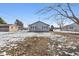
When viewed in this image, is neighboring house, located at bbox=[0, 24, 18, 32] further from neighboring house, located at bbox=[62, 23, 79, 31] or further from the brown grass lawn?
neighboring house, located at bbox=[62, 23, 79, 31]

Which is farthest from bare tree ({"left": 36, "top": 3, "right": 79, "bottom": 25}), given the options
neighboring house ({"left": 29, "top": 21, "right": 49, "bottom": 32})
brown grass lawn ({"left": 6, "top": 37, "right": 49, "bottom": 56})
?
brown grass lawn ({"left": 6, "top": 37, "right": 49, "bottom": 56})

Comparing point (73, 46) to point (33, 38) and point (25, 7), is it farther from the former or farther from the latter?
point (25, 7)

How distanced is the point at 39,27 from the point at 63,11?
39cm

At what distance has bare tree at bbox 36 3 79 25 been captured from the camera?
298cm

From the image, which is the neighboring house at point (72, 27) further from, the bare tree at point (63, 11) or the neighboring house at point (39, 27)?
the neighboring house at point (39, 27)

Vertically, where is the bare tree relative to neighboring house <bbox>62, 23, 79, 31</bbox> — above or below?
above

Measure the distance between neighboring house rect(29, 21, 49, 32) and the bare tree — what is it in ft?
0.54

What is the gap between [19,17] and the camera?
3.00m

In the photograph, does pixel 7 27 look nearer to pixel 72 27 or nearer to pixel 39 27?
pixel 39 27

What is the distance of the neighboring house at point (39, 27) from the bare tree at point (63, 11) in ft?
0.54

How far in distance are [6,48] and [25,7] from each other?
1.99 feet

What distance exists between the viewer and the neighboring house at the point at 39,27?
298 centimetres

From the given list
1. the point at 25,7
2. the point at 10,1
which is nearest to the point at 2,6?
the point at 10,1

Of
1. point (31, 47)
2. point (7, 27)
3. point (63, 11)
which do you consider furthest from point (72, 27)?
point (7, 27)
